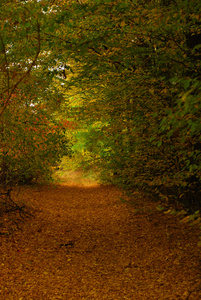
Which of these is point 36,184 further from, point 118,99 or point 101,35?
point 101,35

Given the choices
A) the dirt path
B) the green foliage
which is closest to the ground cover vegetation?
the green foliage

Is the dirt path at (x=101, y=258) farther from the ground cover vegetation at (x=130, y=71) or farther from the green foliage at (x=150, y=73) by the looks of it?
the green foliage at (x=150, y=73)

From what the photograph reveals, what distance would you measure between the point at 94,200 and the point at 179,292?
9.76m

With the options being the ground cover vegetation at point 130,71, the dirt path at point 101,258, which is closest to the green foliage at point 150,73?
the ground cover vegetation at point 130,71

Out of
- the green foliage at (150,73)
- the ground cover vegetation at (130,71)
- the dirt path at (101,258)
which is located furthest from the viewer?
the green foliage at (150,73)

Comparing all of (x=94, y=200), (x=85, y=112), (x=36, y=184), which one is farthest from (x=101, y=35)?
(x=36, y=184)

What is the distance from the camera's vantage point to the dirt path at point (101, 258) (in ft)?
17.5

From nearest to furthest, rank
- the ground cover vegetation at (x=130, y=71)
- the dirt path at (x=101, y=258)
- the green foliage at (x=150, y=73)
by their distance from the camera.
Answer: the dirt path at (x=101, y=258) → the ground cover vegetation at (x=130, y=71) → the green foliage at (x=150, y=73)

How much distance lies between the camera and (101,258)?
7.05 meters

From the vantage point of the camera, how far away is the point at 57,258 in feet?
23.1

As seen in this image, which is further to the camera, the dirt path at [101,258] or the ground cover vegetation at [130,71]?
the ground cover vegetation at [130,71]

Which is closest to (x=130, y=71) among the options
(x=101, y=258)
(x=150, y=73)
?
(x=150, y=73)

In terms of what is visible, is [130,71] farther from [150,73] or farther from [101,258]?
[101,258]

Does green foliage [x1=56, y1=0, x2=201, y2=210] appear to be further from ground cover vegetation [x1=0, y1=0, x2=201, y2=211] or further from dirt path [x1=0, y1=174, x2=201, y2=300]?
dirt path [x1=0, y1=174, x2=201, y2=300]
